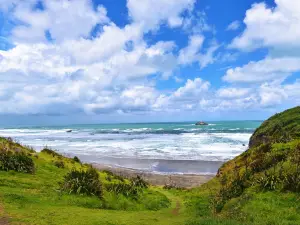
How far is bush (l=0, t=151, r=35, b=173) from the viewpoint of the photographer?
24.4 m

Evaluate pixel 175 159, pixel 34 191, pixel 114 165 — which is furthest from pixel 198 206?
pixel 175 159

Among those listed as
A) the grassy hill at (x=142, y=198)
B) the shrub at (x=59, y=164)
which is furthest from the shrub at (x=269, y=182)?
the shrub at (x=59, y=164)

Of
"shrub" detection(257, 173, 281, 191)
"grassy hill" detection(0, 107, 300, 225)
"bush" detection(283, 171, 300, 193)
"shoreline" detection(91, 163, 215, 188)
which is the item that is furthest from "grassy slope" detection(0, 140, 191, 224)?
"shoreline" detection(91, 163, 215, 188)

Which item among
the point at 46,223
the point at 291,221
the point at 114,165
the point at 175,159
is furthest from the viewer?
the point at 175,159

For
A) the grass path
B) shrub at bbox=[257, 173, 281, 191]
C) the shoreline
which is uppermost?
shrub at bbox=[257, 173, 281, 191]

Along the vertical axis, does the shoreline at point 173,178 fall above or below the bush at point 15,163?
below

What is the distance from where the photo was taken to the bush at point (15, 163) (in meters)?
24.4

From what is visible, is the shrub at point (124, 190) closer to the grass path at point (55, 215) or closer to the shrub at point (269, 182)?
the grass path at point (55, 215)

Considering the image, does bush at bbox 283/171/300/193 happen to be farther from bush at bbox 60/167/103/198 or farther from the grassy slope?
bush at bbox 60/167/103/198

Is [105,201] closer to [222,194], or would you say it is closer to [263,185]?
[222,194]

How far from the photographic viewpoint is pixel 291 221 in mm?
14789

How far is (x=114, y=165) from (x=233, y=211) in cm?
3473

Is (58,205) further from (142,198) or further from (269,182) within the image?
(269,182)

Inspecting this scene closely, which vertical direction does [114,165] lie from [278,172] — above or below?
below
